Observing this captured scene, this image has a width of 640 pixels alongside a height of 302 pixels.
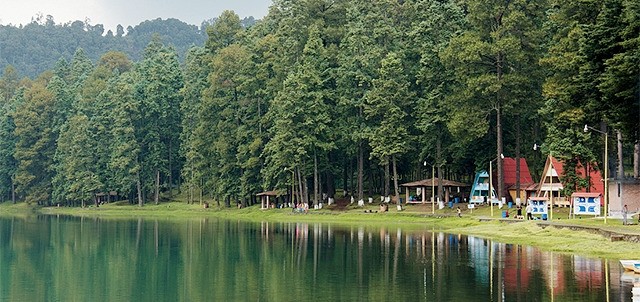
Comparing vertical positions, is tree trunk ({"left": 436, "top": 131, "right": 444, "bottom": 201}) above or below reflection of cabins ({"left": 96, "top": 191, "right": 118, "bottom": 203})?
above

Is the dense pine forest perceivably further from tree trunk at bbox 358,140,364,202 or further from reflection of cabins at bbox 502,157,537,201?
reflection of cabins at bbox 502,157,537,201

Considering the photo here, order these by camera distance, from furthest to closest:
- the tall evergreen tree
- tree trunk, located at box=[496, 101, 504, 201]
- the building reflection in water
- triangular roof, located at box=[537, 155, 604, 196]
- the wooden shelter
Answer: the wooden shelter → tree trunk, located at box=[496, 101, 504, 201] → the tall evergreen tree → triangular roof, located at box=[537, 155, 604, 196] → the building reflection in water

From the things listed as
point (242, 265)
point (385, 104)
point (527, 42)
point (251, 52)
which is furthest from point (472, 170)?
point (242, 265)

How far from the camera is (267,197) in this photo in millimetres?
105562

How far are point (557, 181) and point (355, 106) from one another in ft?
73.5

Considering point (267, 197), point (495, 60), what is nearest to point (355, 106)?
point (267, 197)

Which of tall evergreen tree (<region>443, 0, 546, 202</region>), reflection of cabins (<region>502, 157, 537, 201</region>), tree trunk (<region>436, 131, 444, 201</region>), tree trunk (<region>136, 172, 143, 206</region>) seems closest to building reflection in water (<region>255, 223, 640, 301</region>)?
tall evergreen tree (<region>443, 0, 546, 202</region>)

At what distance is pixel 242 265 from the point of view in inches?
1745

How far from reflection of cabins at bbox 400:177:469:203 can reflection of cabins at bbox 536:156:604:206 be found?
10.3m

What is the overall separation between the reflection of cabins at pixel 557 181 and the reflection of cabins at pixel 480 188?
21.5 feet

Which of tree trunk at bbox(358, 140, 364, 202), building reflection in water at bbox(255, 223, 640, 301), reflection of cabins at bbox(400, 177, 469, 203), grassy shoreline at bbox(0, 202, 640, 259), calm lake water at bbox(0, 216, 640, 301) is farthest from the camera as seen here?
tree trunk at bbox(358, 140, 364, 202)

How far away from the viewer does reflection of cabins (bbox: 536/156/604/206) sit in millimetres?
75750

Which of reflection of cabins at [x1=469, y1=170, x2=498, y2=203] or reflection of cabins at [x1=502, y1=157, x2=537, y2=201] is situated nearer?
reflection of cabins at [x1=469, y1=170, x2=498, y2=203]

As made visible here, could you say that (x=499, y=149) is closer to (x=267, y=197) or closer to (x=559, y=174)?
(x=559, y=174)
